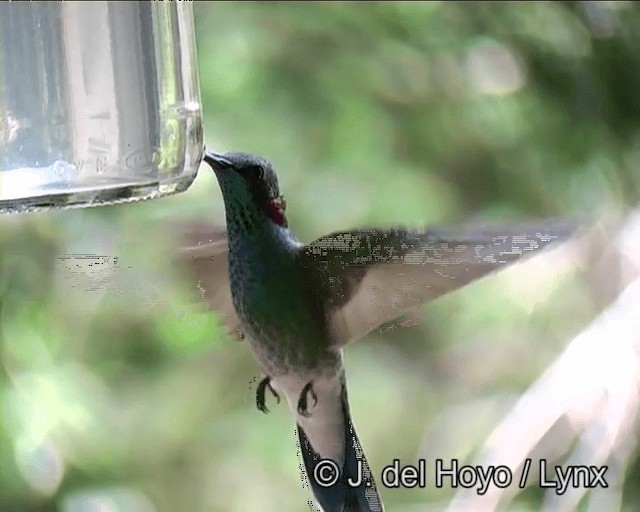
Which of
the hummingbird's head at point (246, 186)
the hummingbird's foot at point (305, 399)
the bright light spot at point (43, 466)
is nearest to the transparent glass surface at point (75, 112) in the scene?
the hummingbird's head at point (246, 186)

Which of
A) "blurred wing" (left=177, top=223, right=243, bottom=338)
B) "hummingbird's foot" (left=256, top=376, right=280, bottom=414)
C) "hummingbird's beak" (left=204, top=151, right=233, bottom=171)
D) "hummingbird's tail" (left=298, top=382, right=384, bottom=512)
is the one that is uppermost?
"hummingbird's beak" (left=204, top=151, right=233, bottom=171)

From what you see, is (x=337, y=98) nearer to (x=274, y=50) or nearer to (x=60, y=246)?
(x=274, y=50)

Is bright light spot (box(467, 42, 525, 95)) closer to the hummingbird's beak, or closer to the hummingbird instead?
the hummingbird

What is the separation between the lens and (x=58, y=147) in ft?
1.88

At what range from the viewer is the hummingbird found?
0.70 m

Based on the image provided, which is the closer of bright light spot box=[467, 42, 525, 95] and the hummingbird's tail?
the hummingbird's tail

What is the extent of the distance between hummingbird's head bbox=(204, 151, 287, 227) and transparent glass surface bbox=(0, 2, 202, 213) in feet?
0.40

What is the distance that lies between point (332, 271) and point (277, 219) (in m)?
0.07

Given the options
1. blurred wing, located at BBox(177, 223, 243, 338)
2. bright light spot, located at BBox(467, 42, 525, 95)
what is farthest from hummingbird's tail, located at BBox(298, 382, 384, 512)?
bright light spot, located at BBox(467, 42, 525, 95)

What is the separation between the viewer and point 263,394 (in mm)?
837

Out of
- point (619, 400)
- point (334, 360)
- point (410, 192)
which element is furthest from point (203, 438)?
point (619, 400)

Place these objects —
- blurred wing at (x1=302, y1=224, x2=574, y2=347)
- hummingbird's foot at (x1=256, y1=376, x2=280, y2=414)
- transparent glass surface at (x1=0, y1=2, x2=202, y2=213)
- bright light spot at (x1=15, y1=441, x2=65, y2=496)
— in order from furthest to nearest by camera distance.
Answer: bright light spot at (x1=15, y1=441, x2=65, y2=496)
hummingbird's foot at (x1=256, y1=376, x2=280, y2=414)
blurred wing at (x1=302, y1=224, x2=574, y2=347)
transparent glass surface at (x1=0, y1=2, x2=202, y2=213)

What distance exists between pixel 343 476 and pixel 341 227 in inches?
10.7

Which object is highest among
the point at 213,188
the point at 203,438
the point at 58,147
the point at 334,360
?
the point at 58,147
